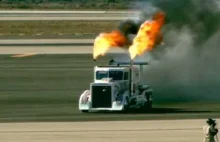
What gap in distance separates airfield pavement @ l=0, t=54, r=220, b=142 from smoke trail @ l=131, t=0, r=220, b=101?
442 centimetres

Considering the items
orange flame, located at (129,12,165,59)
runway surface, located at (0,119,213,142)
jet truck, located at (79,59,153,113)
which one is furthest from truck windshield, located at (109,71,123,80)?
runway surface, located at (0,119,213,142)

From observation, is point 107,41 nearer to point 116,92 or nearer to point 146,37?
point 146,37

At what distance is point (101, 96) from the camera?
56594 millimetres

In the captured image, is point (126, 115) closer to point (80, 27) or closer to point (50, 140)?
point (50, 140)

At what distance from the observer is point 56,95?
65500 mm

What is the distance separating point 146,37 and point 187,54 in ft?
26.1

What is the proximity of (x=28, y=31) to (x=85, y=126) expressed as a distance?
82.7 metres

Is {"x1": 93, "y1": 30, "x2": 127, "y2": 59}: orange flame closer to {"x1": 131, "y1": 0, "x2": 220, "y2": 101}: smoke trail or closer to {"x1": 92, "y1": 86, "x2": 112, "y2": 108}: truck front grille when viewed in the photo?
{"x1": 131, "y1": 0, "x2": 220, "y2": 101}: smoke trail

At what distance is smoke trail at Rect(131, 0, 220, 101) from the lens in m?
63.4

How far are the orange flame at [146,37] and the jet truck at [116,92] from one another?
929 millimetres

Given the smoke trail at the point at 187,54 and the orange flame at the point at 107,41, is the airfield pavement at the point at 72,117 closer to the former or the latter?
the orange flame at the point at 107,41

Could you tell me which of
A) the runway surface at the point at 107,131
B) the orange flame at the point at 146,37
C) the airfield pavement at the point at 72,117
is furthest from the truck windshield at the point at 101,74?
the runway surface at the point at 107,131

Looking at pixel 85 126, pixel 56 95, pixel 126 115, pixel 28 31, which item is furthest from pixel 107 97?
pixel 28 31

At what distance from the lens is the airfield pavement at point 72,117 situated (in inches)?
1879
